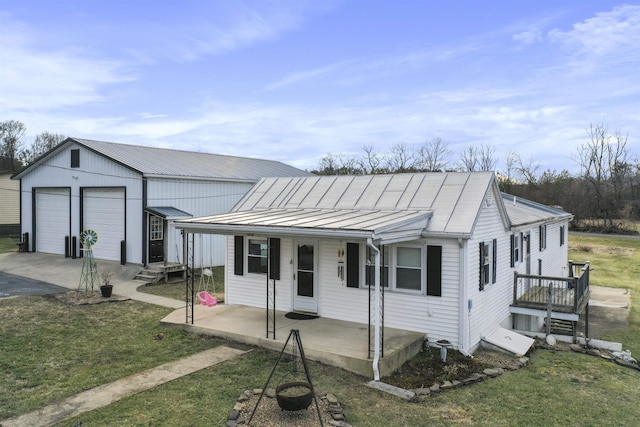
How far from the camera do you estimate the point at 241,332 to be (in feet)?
32.6

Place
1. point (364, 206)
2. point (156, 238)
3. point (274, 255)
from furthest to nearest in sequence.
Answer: point (156, 238) < point (364, 206) < point (274, 255)

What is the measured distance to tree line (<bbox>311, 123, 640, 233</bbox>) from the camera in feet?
142

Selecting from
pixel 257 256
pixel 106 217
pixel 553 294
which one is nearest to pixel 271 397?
pixel 257 256

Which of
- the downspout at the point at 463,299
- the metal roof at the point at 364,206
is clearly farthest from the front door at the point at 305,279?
the downspout at the point at 463,299

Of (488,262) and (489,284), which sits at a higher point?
(488,262)

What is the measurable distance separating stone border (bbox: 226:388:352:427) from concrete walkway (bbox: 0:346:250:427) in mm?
1667

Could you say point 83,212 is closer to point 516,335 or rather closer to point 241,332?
point 241,332

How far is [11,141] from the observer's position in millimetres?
53656

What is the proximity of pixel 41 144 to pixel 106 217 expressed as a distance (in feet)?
Answer: 145

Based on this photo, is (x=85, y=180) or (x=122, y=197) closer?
(x=122, y=197)

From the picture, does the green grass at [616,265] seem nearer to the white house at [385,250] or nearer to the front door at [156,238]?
the white house at [385,250]

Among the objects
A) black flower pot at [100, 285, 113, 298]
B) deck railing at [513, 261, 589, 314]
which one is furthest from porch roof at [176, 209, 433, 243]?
black flower pot at [100, 285, 113, 298]

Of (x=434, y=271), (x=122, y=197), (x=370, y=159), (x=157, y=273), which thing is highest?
(x=370, y=159)

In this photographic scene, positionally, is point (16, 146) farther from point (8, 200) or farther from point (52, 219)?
point (52, 219)
